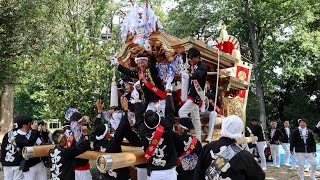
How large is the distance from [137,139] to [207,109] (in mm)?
1937

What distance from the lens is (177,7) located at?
25047 millimetres

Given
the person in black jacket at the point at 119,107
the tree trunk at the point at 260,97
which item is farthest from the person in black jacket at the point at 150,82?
the tree trunk at the point at 260,97

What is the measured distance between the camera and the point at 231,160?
3594 millimetres

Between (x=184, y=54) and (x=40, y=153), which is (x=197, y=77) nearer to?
(x=184, y=54)

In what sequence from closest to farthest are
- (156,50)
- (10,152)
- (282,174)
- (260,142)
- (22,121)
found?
(22,121), (10,152), (156,50), (282,174), (260,142)

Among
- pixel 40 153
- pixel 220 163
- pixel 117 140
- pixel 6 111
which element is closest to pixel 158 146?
pixel 117 140

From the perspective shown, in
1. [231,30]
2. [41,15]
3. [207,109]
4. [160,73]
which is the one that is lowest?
[207,109]

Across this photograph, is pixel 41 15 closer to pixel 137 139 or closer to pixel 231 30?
pixel 137 139

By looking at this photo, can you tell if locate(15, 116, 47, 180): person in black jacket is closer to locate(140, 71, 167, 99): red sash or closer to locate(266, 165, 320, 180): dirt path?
locate(140, 71, 167, 99): red sash

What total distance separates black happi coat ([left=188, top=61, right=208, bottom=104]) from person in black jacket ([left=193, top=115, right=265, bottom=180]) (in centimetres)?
229

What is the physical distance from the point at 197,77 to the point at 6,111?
510 inches

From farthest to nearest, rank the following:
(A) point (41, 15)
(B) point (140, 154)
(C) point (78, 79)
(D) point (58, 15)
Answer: (D) point (58, 15) → (A) point (41, 15) → (C) point (78, 79) → (B) point (140, 154)

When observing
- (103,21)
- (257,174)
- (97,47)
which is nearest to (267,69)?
(103,21)

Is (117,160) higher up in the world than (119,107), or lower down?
lower down
